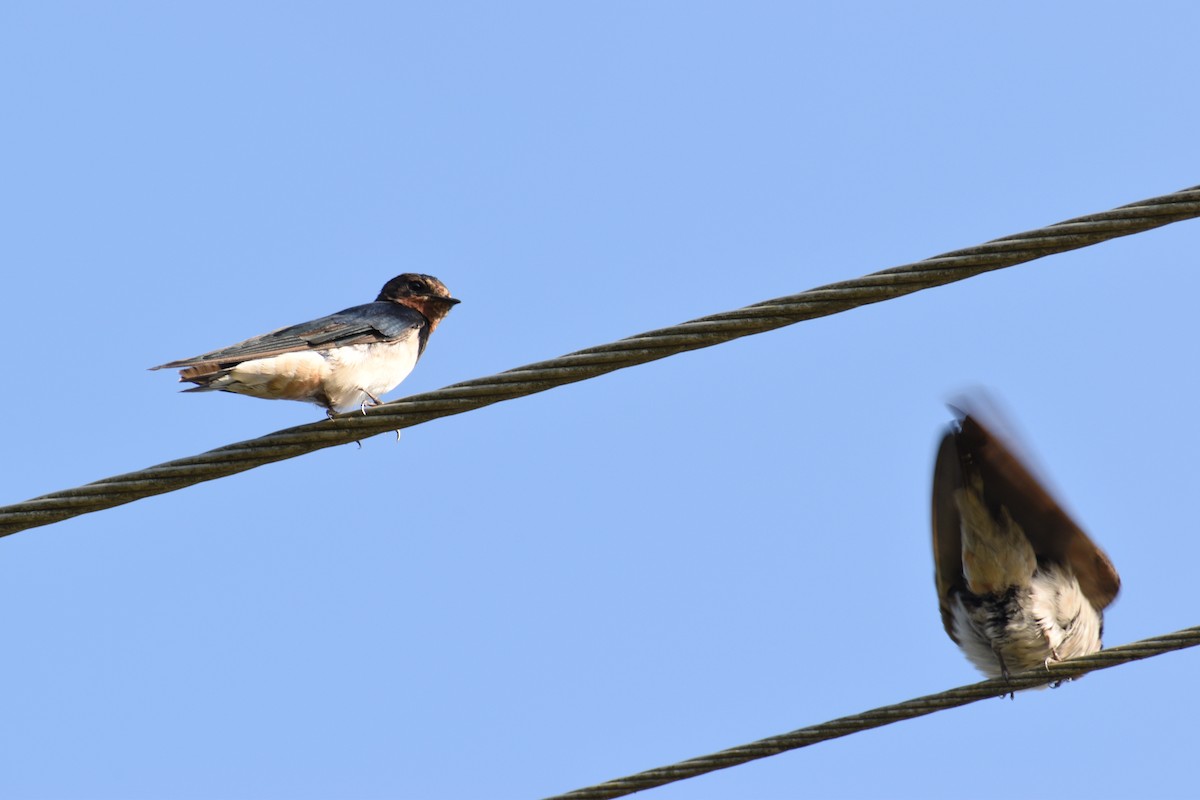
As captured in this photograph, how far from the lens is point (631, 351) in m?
4.67

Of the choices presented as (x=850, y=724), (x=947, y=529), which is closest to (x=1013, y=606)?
(x=947, y=529)

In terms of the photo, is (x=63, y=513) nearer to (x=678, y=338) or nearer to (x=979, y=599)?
(x=678, y=338)

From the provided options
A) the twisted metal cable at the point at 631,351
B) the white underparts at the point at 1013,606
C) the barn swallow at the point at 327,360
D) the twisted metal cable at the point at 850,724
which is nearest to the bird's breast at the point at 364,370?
the barn swallow at the point at 327,360

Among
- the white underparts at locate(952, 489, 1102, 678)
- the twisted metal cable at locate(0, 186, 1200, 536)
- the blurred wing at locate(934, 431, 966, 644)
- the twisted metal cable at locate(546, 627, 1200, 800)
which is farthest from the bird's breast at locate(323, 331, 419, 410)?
the twisted metal cable at locate(546, 627, 1200, 800)

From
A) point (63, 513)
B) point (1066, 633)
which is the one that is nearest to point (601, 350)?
point (63, 513)

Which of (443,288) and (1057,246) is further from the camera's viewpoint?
(443,288)

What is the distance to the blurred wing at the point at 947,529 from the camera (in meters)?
6.55

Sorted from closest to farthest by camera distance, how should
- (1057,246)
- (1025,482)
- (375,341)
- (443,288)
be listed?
1. (1057,246)
2. (1025,482)
3. (375,341)
4. (443,288)

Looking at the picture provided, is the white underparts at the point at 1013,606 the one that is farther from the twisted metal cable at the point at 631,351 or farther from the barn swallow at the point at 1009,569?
the twisted metal cable at the point at 631,351

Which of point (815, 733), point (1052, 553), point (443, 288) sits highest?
point (443, 288)

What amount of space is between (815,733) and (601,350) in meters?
1.45

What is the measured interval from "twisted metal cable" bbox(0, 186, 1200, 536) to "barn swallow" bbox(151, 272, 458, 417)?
1.83 m

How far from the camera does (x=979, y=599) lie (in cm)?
750

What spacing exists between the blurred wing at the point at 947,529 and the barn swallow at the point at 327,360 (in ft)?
9.66
